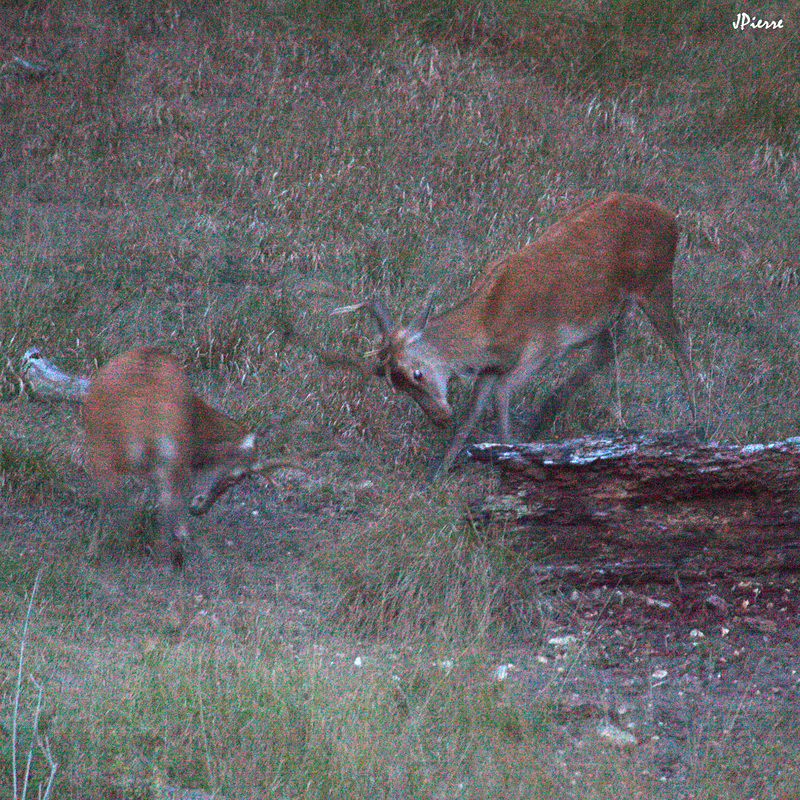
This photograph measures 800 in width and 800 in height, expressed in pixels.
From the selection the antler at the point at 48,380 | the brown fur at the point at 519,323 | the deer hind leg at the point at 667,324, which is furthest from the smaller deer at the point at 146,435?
the deer hind leg at the point at 667,324

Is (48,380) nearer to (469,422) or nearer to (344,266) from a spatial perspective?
(469,422)

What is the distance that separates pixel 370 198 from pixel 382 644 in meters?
6.79

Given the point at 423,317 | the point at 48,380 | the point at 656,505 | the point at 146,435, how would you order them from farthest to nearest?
1. the point at 48,380
2. the point at 423,317
3. the point at 146,435
4. the point at 656,505

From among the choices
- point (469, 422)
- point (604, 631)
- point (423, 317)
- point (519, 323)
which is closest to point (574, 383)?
point (519, 323)

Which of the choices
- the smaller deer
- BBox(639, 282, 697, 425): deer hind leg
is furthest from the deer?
the smaller deer

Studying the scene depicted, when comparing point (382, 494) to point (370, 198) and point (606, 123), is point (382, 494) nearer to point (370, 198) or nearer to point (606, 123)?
point (370, 198)

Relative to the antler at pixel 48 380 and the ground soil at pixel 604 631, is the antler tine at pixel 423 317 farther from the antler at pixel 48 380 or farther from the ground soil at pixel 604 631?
the antler at pixel 48 380

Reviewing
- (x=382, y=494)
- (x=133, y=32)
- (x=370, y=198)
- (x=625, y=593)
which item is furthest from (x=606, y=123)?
(x=625, y=593)

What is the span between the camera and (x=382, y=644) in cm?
616

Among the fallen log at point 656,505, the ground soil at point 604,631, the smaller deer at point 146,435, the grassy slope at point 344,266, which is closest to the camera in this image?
the grassy slope at point 344,266

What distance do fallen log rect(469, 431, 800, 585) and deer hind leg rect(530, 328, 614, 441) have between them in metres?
2.27

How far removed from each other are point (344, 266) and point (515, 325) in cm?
294

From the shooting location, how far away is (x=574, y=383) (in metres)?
9.18

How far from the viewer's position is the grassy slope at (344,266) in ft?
15.7
